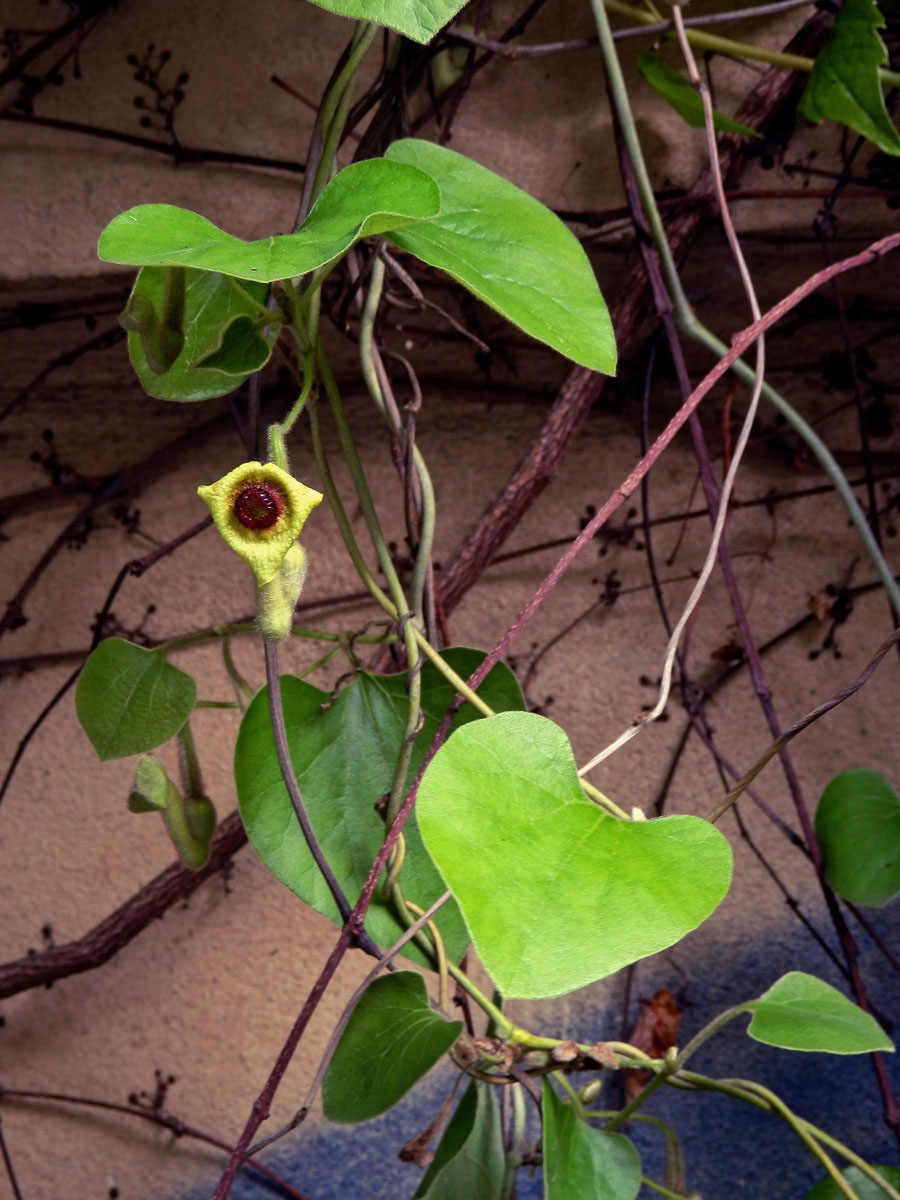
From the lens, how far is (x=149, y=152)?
36.3 inches

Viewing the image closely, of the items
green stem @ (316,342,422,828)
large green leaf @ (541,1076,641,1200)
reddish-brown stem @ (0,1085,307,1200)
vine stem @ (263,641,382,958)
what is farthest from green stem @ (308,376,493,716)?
reddish-brown stem @ (0,1085,307,1200)

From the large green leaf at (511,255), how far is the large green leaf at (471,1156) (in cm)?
49

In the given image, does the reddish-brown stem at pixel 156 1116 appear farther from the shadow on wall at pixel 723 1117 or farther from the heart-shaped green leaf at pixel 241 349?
the heart-shaped green leaf at pixel 241 349

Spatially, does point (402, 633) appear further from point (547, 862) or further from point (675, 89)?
point (675, 89)

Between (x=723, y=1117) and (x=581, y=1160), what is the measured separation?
1.69ft

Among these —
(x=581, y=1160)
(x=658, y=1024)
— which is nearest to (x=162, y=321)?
(x=581, y=1160)

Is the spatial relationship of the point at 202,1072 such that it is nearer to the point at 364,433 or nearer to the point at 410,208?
the point at 364,433

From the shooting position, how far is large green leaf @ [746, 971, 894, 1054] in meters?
0.58

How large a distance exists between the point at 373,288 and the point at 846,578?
2.13 ft

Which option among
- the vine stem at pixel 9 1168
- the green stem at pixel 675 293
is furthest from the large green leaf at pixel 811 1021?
the vine stem at pixel 9 1168

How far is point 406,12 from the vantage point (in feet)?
1.47

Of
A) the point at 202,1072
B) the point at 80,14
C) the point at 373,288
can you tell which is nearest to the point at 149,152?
the point at 80,14

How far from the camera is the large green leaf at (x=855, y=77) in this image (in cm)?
→ 72

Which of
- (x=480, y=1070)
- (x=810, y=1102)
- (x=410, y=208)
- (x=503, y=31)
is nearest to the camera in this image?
(x=410, y=208)
